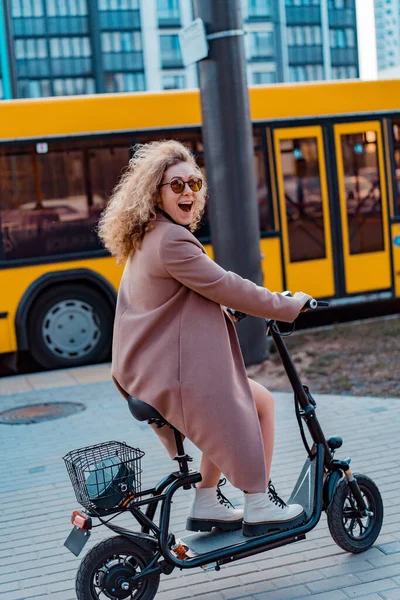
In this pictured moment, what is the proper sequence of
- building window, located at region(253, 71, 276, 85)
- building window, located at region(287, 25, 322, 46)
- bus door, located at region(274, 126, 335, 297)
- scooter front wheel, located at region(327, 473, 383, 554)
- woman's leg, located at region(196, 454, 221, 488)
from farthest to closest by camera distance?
building window, located at region(287, 25, 322, 46), building window, located at region(253, 71, 276, 85), bus door, located at region(274, 126, 335, 297), scooter front wheel, located at region(327, 473, 383, 554), woman's leg, located at region(196, 454, 221, 488)

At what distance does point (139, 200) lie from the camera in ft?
11.8

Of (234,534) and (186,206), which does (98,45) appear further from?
(234,534)

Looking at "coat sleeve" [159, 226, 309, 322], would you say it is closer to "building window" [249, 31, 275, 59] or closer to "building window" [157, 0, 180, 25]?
"building window" [157, 0, 180, 25]

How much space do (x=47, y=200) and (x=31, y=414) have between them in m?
2.76

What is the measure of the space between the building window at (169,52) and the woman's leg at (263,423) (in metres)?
90.1

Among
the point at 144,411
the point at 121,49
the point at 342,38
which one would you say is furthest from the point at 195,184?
the point at 342,38

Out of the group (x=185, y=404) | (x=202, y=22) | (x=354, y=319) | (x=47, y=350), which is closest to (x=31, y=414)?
(x=47, y=350)

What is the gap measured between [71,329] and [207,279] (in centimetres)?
629

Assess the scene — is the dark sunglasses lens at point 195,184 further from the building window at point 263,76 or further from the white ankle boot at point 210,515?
the building window at point 263,76

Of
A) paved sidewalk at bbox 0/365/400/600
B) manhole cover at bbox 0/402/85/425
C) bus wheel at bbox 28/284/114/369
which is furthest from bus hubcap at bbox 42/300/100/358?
manhole cover at bbox 0/402/85/425

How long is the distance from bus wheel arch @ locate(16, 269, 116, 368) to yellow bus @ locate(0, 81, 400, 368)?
0.01 meters

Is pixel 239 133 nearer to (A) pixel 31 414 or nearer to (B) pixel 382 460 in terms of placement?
(A) pixel 31 414

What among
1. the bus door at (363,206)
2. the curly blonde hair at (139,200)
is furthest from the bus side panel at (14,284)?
the curly blonde hair at (139,200)

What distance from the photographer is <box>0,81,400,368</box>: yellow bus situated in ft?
30.6
